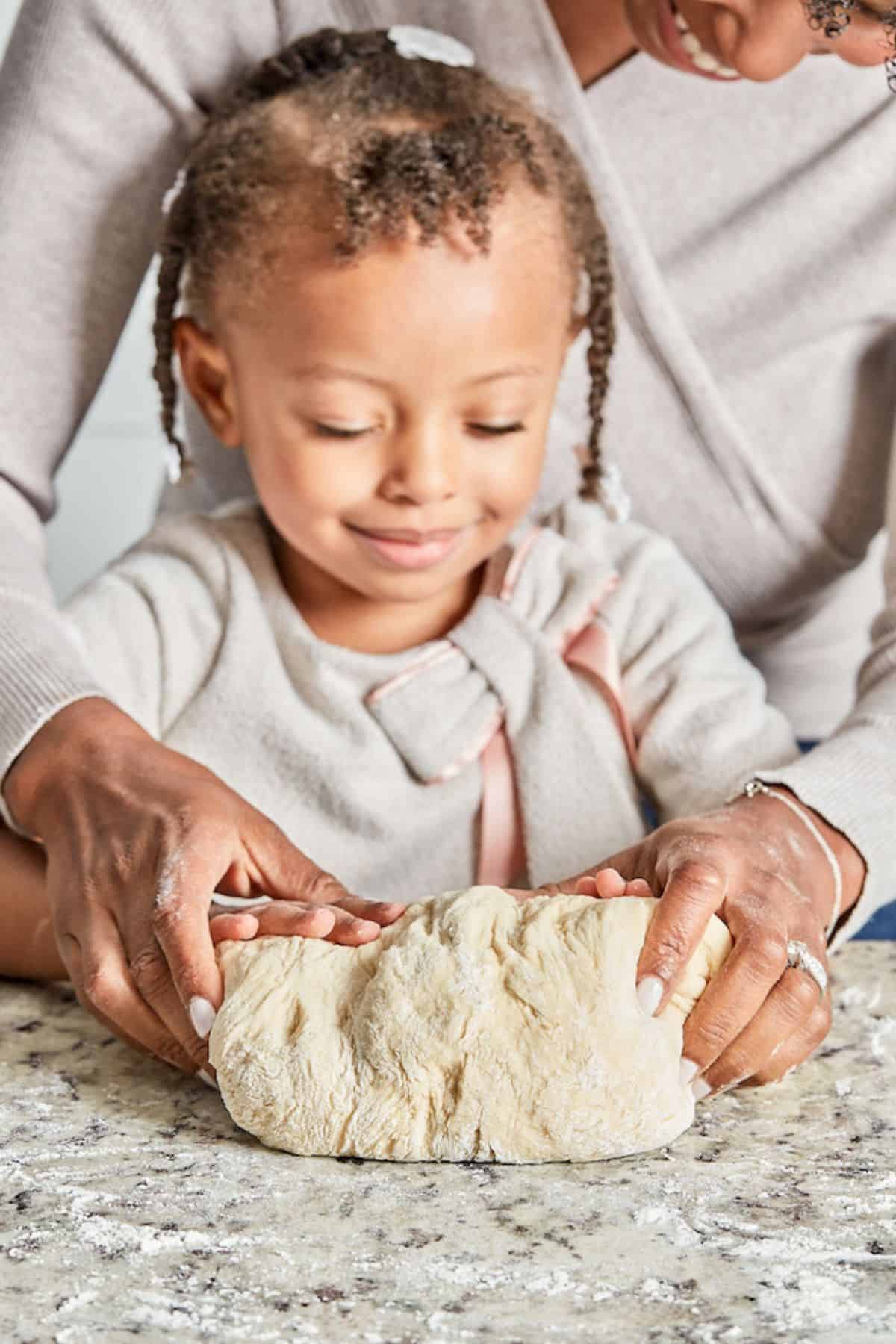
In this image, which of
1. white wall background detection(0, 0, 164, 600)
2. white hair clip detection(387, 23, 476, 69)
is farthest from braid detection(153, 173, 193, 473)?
white wall background detection(0, 0, 164, 600)

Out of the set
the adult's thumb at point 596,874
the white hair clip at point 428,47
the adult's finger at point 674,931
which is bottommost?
the adult's thumb at point 596,874

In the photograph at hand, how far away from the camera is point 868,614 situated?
6.00 feet

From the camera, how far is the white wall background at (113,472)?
8.91 ft

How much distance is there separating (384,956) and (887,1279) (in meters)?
0.33

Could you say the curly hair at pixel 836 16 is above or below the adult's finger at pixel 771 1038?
above

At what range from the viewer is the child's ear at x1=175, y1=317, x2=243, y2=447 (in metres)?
1.38

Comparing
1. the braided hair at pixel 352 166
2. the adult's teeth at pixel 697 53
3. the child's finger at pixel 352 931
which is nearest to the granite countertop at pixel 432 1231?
the child's finger at pixel 352 931

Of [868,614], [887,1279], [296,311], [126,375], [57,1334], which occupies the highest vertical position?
[296,311]

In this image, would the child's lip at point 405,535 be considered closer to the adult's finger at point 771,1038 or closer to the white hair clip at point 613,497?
the white hair clip at point 613,497

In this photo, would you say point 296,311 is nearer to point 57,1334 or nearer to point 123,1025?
point 123,1025

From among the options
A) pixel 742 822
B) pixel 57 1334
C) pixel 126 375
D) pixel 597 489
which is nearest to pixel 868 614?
pixel 597 489

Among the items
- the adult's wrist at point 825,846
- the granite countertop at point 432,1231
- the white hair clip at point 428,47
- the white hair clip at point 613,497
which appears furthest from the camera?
the white hair clip at point 613,497

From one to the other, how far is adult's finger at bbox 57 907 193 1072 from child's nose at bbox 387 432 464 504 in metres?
0.40

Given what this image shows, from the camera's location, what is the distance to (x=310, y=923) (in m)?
1.00
